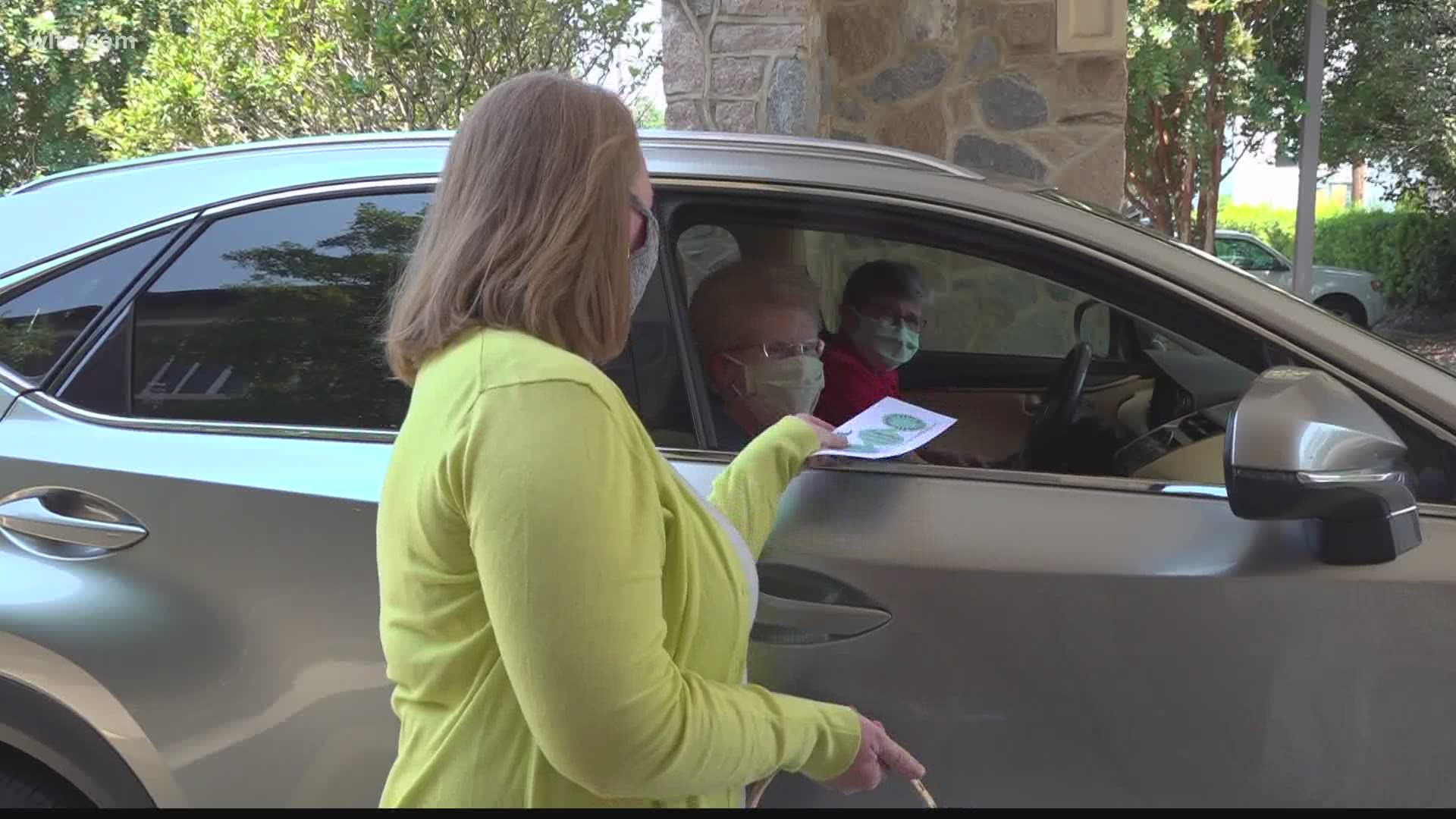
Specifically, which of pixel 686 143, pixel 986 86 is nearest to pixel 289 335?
pixel 686 143

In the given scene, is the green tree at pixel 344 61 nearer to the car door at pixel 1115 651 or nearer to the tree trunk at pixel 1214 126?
the car door at pixel 1115 651

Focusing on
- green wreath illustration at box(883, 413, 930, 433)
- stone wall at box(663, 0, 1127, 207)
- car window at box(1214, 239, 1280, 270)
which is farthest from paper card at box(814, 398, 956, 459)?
car window at box(1214, 239, 1280, 270)

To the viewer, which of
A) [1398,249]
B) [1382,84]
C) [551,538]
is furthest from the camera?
[1398,249]

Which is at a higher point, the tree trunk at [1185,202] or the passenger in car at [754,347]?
the passenger in car at [754,347]

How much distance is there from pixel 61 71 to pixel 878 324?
36.6 ft

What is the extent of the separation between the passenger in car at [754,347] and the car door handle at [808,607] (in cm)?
28

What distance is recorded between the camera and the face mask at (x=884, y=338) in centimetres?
259

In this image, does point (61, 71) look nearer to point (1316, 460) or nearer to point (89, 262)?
point (89, 262)

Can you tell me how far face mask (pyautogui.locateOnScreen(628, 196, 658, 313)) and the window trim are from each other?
1.04 m

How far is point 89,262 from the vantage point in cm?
199

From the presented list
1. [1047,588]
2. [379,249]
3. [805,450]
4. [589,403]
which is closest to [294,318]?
[379,249]

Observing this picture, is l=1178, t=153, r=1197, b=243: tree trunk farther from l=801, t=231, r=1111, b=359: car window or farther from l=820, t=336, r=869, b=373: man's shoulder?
l=820, t=336, r=869, b=373: man's shoulder

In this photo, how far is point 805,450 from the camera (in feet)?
5.46

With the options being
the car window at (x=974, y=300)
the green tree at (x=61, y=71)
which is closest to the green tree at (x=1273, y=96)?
the green tree at (x=61, y=71)
